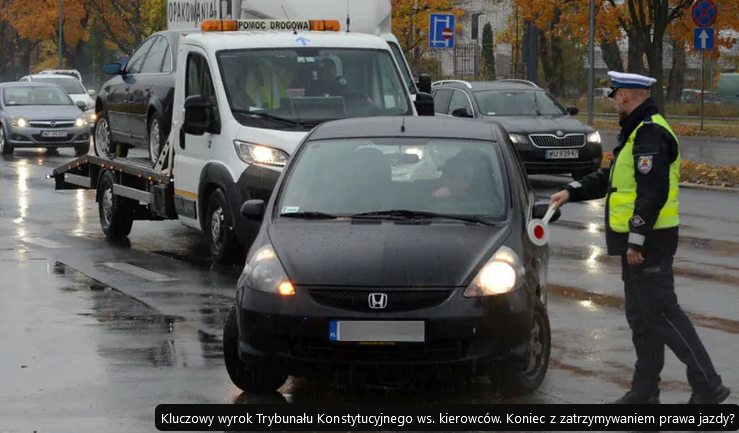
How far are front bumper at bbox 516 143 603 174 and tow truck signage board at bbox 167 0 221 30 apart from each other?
6381mm

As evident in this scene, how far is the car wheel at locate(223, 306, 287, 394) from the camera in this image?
8188 mm

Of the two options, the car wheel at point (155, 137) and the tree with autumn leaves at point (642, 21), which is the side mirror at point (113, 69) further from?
the tree with autumn leaves at point (642, 21)

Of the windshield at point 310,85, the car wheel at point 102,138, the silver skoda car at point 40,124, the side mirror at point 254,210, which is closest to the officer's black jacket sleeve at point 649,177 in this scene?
the side mirror at point 254,210

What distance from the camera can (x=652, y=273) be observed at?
313 inches

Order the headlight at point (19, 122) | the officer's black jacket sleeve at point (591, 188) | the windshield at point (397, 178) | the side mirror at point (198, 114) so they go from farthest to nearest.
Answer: the headlight at point (19, 122) < the side mirror at point (198, 114) < the windshield at point (397, 178) < the officer's black jacket sleeve at point (591, 188)

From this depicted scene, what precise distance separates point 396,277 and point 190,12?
11817 millimetres

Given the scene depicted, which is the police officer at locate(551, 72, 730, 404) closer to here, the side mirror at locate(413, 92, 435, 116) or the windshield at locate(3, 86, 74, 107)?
the side mirror at locate(413, 92, 435, 116)

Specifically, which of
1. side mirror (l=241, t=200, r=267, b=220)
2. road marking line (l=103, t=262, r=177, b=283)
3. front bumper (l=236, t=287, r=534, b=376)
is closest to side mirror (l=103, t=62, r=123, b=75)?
road marking line (l=103, t=262, r=177, b=283)

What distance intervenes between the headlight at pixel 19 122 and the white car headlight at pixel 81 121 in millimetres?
1061

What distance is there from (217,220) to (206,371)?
16.6 feet

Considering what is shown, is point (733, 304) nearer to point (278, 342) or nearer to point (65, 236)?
point (278, 342)

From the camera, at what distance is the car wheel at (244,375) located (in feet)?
26.9

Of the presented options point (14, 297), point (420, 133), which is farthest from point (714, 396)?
point (14, 297)

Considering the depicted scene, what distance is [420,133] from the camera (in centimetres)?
934
